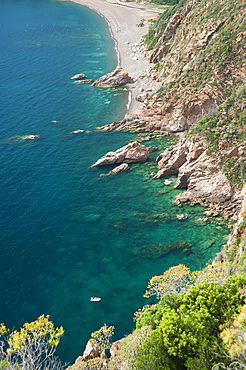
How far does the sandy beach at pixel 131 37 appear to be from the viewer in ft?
383

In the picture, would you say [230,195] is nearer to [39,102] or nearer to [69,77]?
[39,102]

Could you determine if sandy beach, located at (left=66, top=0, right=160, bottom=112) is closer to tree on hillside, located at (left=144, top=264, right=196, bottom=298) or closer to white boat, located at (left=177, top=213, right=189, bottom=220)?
white boat, located at (left=177, top=213, right=189, bottom=220)

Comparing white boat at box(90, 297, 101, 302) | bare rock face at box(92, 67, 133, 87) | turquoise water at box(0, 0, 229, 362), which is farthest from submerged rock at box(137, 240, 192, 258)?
bare rock face at box(92, 67, 133, 87)

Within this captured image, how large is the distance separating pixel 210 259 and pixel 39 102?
256 ft

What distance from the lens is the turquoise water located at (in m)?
45.3

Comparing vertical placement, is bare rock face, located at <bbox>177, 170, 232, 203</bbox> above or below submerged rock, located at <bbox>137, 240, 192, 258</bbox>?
above

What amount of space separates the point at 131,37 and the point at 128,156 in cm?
10458

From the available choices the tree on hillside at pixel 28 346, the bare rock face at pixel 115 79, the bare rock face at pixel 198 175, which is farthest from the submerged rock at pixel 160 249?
the bare rock face at pixel 115 79

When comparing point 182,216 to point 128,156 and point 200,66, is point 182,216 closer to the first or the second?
point 128,156

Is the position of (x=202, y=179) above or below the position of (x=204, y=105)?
below

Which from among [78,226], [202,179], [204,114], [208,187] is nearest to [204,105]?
[204,114]

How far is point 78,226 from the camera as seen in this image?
5822cm

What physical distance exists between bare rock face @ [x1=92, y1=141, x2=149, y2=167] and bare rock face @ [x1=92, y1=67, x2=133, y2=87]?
47064 millimetres

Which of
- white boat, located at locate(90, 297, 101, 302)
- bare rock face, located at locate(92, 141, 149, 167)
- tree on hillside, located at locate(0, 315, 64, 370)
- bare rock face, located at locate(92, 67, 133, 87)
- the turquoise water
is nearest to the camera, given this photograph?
tree on hillside, located at locate(0, 315, 64, 370)
